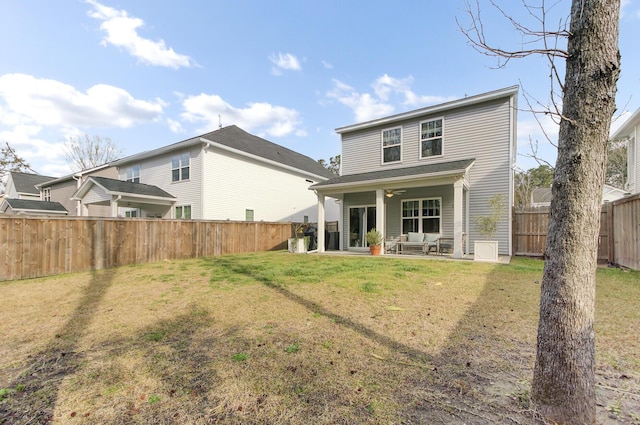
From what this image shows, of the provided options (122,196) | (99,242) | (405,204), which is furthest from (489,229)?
(122,196)

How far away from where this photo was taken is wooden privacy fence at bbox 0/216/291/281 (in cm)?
736

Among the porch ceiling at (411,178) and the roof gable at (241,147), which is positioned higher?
the roof gable at (241,147)

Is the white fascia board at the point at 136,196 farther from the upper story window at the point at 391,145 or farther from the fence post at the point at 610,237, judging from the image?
the fence post at the point at 610,237

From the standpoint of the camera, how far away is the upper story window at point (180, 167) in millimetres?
15445

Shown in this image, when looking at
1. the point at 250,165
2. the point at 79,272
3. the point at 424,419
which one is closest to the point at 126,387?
the point at 424,419

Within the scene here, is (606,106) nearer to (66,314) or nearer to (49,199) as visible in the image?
(66,314)

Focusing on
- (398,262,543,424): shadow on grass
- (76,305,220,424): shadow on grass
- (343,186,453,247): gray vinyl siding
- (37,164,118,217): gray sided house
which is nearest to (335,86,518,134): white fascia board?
(343,186,453,247): gray vinyl siding

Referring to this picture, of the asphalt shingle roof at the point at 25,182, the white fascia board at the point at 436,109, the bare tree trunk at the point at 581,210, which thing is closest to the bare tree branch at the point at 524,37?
the bare tree trunk at the point at 581,210

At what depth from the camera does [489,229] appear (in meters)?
10.1

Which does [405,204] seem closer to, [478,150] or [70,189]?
[478,150]

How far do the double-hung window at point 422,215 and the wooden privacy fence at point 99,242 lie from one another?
7821 mm

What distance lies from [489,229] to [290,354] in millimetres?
9749

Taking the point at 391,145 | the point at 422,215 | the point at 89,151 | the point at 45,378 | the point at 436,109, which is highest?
the point at 89,151

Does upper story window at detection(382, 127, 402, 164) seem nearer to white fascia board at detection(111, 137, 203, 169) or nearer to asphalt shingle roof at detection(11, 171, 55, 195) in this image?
white fascia board at detection(111, 137, 203, 169)
